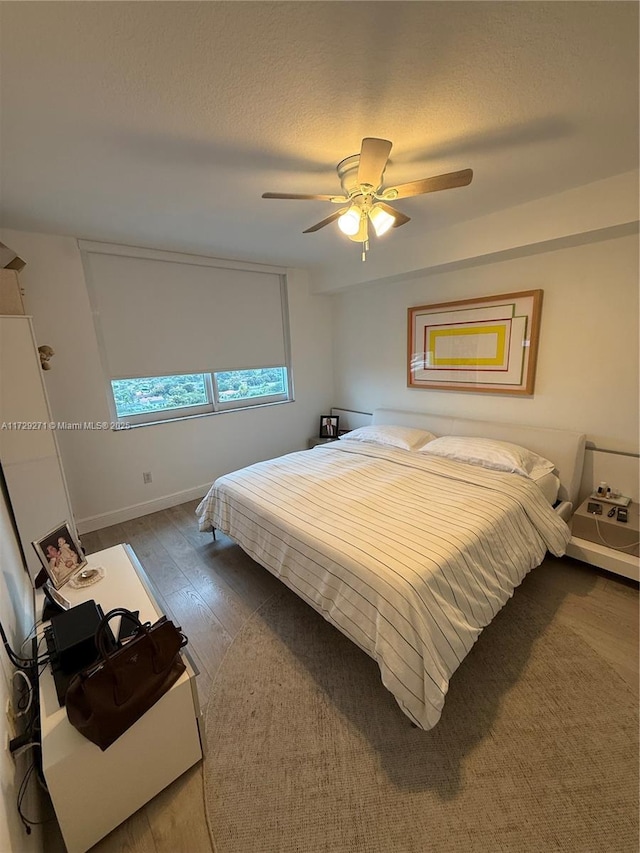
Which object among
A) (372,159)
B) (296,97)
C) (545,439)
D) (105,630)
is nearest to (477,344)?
(545,439)

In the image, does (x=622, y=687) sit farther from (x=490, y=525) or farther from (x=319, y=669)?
(x=319, y=669)

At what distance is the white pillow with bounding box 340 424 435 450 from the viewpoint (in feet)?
10.2

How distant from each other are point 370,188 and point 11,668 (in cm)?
252

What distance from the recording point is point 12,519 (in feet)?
7.38

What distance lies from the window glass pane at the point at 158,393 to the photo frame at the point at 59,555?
1687 millimetres

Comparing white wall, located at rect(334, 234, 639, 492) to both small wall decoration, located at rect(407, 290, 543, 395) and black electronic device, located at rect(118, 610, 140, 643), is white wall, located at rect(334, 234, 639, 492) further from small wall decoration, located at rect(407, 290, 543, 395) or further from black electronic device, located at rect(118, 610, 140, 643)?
black electronic device, located at rect(118, 610, 140, 643)

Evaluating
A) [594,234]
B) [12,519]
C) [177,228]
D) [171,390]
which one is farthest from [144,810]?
[594,234]

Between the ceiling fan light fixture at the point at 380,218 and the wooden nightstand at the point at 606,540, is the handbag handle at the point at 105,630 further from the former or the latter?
the wooden nightstand at the point at 606,540

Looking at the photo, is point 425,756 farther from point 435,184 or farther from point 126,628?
point 435,184

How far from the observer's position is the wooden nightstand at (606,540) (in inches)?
84.2

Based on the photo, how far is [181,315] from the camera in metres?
3.27

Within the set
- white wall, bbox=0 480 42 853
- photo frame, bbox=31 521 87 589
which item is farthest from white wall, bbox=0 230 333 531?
photo frame, bbox=31 521 87 589

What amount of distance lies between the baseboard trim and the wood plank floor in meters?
0.08

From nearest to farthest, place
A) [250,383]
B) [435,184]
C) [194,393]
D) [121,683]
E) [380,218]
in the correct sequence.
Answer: [121,683], [435,184], [380,218], [194,393], [250,383]
